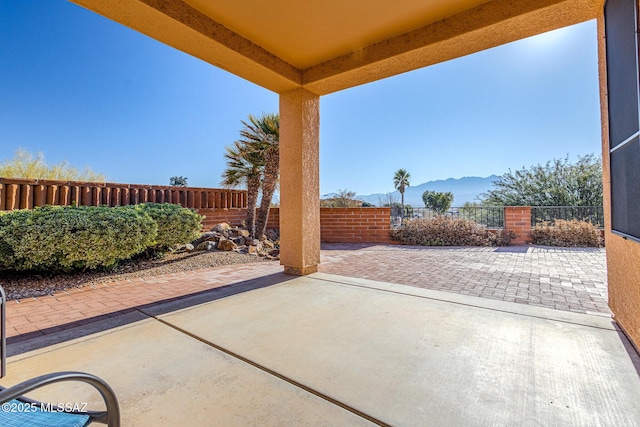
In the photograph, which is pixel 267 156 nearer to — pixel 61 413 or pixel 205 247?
pixel 205 247

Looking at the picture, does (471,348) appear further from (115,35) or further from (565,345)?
(115,35)

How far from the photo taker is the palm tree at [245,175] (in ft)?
29.0

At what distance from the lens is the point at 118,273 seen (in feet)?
16.0

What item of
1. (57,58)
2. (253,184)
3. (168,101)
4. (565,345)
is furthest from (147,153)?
(565,345)

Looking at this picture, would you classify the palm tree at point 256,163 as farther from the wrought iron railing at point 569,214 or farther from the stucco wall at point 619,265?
the wrought iron railing at point 569,214

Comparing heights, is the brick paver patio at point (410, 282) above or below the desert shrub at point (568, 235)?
below

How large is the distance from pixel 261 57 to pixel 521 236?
9073 millimetres

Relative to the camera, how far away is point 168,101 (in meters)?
14.7

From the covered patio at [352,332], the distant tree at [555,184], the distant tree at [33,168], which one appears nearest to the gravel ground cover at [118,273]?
the covered patio at [352,332]

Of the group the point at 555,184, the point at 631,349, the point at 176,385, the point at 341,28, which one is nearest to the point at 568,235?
the point at 555,184

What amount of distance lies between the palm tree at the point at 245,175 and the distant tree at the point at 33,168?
4792 millimetres

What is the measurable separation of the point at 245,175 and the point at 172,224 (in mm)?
3501

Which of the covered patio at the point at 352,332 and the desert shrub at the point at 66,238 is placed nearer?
the covered patio at the point at 352,332

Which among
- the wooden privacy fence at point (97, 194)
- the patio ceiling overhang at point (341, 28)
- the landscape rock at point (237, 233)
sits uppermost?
the patio ceiling overhang at point (341, 28)
